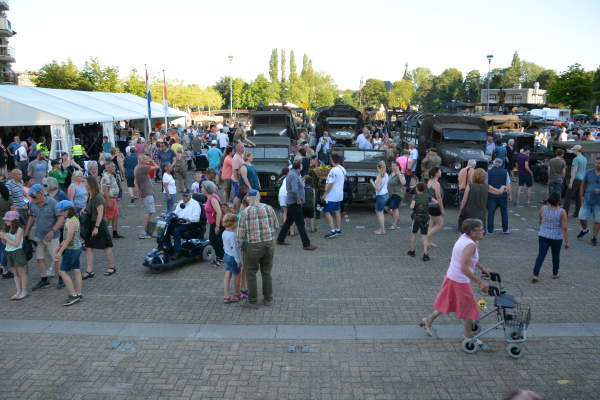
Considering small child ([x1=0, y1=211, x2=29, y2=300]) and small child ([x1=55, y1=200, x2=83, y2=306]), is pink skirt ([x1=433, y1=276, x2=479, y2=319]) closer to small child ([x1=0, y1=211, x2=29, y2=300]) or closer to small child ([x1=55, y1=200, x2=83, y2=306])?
small child ([x1=55, y1=200, x2=83, y2=306])

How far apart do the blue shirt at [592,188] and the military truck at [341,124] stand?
12.6 meters

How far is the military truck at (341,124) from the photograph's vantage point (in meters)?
23.2

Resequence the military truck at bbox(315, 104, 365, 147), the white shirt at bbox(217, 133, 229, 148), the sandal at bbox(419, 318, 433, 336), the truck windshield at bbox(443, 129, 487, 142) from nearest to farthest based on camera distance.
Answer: the sandal at bbox(419, 318, 433, 336), the truck windshield at bbox(443, 129, 487, 142), the white shirt at bbox(217, 133, 229, 148), the military truck at bbox(315, 104, 365, 147)

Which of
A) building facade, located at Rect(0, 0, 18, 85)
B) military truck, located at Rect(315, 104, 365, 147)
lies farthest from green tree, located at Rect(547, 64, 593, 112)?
building facade, located at Rect(0, 0, 18, 85)

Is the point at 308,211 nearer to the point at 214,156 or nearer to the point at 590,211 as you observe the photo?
the point at 590,211

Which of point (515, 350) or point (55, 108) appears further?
point (55, 108)

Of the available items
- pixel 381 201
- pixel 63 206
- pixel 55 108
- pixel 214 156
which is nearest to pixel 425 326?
pixel 381 201

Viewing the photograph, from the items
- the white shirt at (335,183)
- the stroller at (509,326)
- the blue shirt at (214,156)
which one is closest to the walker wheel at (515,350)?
the stroller at (509,326)

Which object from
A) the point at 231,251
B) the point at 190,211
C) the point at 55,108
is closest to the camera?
the point at 231,251

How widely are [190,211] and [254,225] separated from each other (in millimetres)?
2569

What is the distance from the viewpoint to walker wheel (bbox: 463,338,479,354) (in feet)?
17.3

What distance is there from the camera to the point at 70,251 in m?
6.72

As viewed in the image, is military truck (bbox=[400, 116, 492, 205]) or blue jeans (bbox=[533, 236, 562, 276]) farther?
military truck (bbox=[400, 116, 492, 205])

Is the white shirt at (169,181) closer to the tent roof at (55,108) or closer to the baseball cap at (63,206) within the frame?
the baseball cap at (63,206)
